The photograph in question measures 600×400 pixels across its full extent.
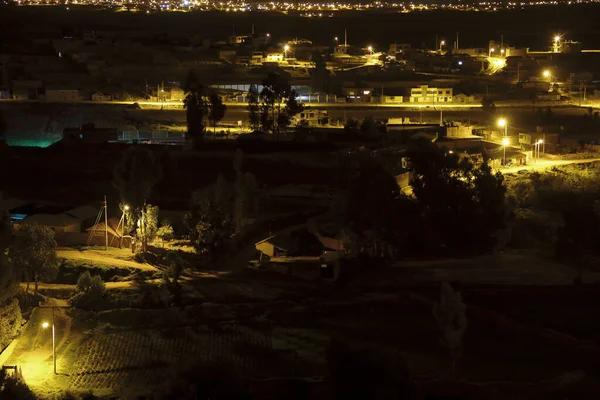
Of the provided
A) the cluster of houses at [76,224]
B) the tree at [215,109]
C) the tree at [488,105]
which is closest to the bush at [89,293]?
the cluster of houses at [76,224]

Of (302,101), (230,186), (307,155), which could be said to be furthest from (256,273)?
(302,101)

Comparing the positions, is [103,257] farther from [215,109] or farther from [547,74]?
[547,74]

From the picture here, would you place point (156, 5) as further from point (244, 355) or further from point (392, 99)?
point (244, 355)

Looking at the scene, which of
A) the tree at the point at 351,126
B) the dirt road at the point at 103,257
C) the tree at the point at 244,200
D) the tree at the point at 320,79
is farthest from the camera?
the tree at the point at 320,79

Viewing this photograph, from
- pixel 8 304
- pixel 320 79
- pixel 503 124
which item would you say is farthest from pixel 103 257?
pixel 320 79

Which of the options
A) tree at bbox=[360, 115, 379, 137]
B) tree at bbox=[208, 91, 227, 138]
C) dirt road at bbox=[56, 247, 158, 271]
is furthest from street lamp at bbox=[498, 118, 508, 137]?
dirt road at bbox=[56, 247, 158, 271]

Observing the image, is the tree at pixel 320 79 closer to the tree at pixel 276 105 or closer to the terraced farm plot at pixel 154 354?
the tree at pixel 276 105

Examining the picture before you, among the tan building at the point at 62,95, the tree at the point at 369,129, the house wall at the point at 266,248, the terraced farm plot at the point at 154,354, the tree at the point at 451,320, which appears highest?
the tan building at the point at 62,95

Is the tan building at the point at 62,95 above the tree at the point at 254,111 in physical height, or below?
above
